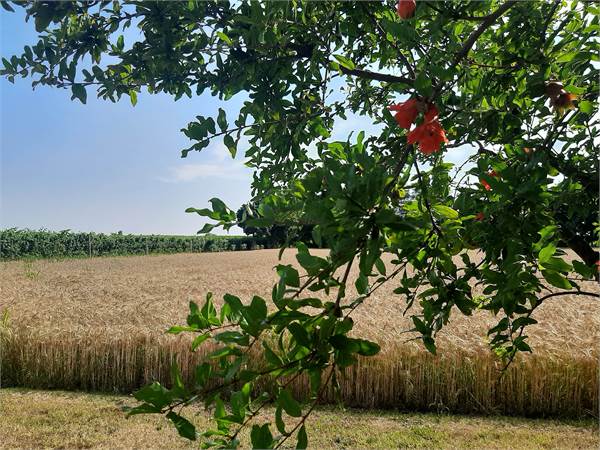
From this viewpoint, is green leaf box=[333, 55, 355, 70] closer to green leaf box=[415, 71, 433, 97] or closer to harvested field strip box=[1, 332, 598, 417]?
green leaf box=[415, 71, 433, 97]

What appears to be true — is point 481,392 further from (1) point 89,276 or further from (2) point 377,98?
(1) point 89,276

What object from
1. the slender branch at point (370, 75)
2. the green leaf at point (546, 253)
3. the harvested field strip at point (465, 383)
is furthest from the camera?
the harvested field strip at point (465, 383)

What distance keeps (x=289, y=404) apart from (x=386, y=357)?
461 cm

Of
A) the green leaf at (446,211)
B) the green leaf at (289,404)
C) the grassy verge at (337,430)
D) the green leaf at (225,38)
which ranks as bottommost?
the grassy verge at (337,430)

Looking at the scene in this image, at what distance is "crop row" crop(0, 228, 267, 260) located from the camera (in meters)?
31.2

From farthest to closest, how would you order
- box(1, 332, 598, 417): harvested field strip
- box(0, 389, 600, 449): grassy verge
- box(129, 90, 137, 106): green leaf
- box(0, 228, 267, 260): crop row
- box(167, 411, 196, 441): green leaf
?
1. box(0, 228, 267, 260): crop row
2. box(1, 332, 598, 417): harvested field strip
3. box(0, 389, 600, 449): grassy verge
4. box(129, 90, 137, 106): green leaf
5. box(167, 411, 196, 441): green leaf

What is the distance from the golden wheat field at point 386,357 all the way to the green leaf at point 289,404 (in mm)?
2881

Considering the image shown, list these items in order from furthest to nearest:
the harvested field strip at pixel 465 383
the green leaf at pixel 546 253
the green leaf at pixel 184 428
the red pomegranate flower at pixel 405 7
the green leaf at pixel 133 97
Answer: the harvested field strip at pixel 465 383
the green leaf at pixel 133 97
the red pomegranate flower at pixel 405 7
the green leaf at pixel 546 253
the green leaf at pixel 184 428

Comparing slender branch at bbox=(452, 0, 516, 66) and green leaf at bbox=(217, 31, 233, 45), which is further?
green leaf at bbox=(217, 31, 233, 45)

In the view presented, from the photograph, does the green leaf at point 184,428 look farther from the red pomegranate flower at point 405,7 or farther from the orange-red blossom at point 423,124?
the red pomegranate flower at point 405,7

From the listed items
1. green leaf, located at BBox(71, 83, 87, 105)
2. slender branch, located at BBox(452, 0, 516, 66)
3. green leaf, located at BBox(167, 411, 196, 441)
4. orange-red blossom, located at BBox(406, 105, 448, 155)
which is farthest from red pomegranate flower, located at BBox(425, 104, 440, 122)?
green leaf, located at BBox(71, 83, 87, 105)

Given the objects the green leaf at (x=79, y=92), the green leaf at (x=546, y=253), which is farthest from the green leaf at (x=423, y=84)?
the green leaf at (x=79, y=92)

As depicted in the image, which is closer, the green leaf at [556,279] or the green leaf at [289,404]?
the green leaf at [289,404]

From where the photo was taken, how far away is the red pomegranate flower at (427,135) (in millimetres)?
1146
